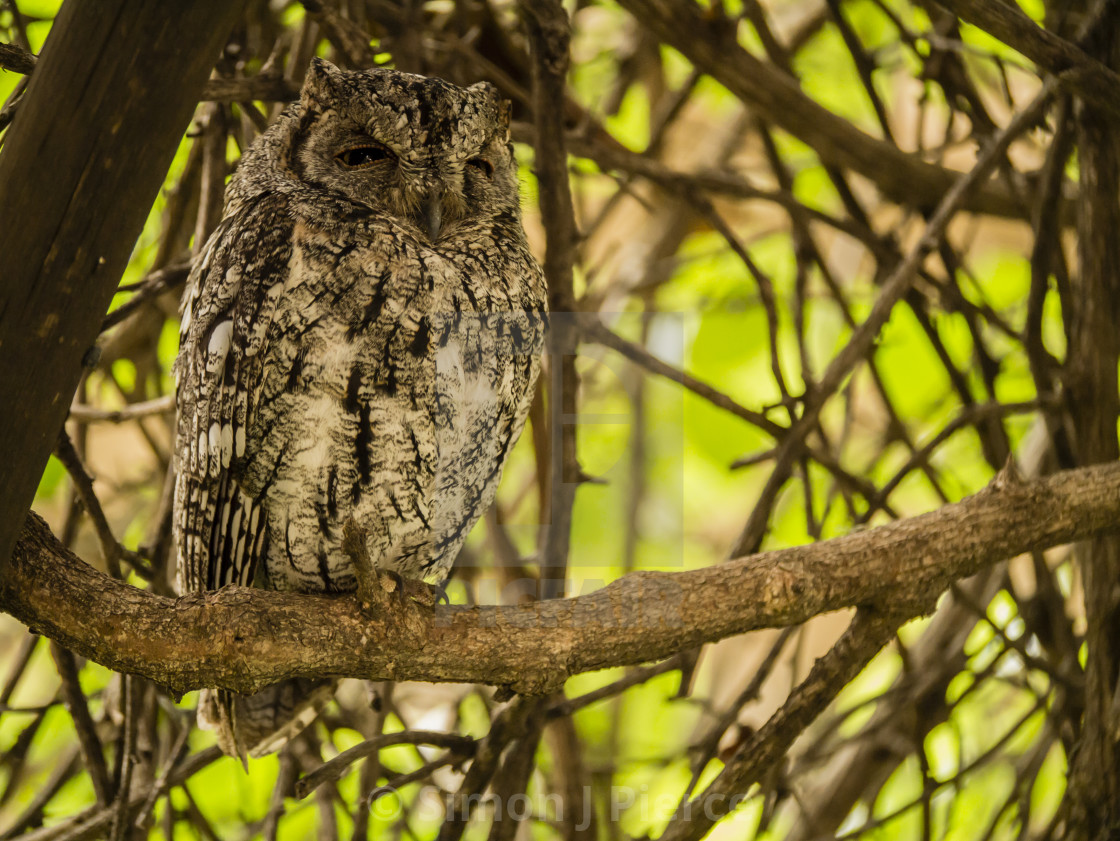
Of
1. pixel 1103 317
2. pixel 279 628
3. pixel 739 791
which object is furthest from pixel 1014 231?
pixel 279 628

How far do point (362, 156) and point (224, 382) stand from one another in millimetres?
446

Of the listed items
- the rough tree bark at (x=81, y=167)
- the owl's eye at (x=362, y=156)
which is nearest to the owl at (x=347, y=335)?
the owl's eye at (x=362, y=156)

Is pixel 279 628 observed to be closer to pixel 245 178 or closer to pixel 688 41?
pixel 245 178

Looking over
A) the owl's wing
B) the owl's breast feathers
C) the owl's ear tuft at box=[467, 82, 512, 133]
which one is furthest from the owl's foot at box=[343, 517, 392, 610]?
the owl's ear tuft at box=[467, 82, 512, 133]

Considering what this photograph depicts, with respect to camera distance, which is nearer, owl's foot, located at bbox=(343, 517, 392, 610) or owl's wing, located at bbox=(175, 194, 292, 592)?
owl's foot, located at bbox=(343, 517, 392, 610)

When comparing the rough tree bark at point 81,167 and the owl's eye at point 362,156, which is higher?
the owl's eye at point 362,156

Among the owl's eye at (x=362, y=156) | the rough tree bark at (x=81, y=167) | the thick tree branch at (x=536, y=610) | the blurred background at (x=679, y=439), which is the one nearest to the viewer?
the rough tree bark at (x=81, y=167)

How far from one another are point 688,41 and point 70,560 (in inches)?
61.9

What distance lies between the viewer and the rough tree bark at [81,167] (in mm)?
965

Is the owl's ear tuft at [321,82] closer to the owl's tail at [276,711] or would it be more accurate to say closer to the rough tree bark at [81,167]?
the rough tree bark at [81,167]

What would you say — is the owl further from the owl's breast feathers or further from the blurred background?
the blurred background

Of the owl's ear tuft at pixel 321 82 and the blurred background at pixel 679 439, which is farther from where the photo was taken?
the blurred background at pixel 679 439

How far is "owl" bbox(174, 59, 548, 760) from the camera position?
1516mm

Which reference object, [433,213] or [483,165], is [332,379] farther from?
[483,165]
